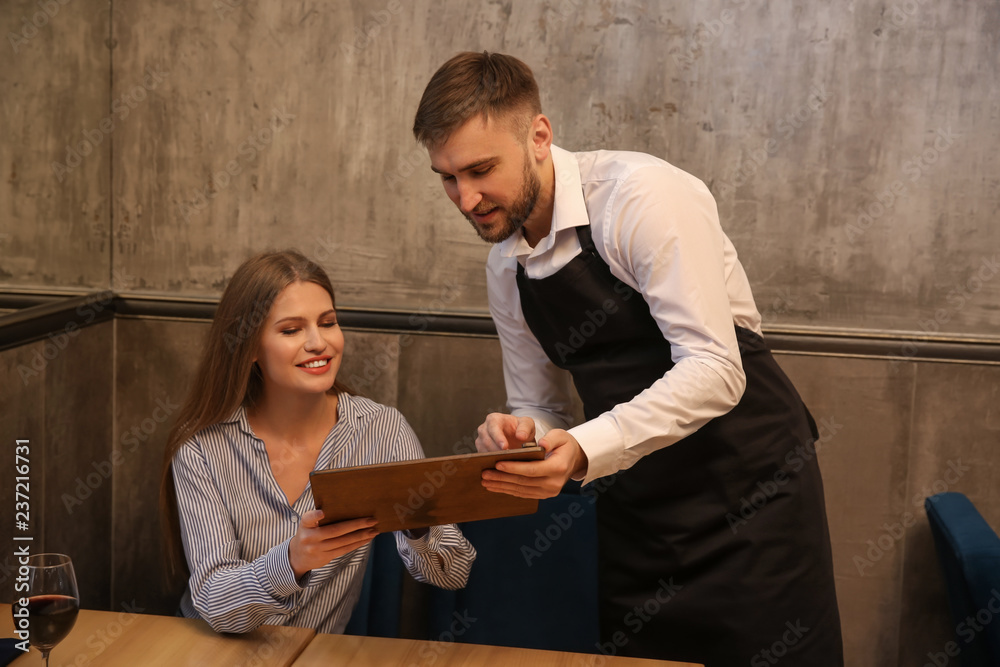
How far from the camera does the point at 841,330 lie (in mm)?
2480

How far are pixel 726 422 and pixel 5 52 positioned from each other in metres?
2.01

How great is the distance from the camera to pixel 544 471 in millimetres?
1405

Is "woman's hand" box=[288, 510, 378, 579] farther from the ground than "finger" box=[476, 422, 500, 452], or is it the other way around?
"finger" box=[476, 422, 500, 452]

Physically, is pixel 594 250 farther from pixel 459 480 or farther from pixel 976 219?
pixel 976 219

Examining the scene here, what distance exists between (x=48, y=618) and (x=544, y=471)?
29.5 inches
